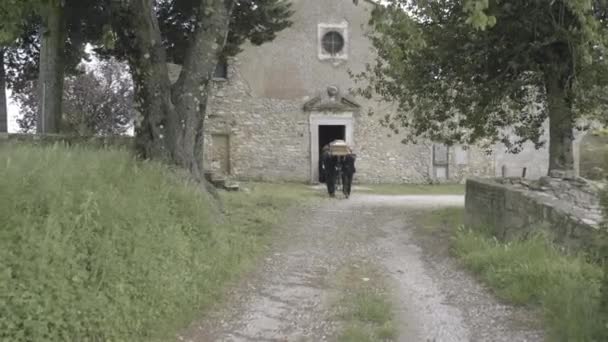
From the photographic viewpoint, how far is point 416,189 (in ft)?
71.5

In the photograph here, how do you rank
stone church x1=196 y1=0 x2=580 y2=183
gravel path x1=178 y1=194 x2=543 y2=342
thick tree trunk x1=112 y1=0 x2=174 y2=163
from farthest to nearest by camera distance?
stone church x1=196 y1=0 x2=580 y2=183, thick tree trunk x1=112 y1=0 x2=174 y2=163, gravel path x1=178 y1=194 x2=543 y2=342

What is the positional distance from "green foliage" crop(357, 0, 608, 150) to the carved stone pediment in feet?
30.4

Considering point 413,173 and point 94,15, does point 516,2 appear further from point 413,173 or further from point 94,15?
point 413,173

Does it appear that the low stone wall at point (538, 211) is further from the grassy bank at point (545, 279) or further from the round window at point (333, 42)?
the round window at point (333, 42)

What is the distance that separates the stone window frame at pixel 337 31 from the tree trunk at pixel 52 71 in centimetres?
1068

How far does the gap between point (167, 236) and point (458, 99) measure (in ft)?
26.8

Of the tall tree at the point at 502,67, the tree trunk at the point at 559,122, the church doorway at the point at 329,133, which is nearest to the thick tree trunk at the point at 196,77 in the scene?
the tall tree at the point at 502,67

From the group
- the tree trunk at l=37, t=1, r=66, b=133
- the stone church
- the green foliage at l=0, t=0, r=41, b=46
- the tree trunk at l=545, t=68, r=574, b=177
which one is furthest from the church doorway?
the green foliage at l=0, t=0, r=41, b=46

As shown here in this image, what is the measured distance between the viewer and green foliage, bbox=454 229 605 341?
4.55 metres

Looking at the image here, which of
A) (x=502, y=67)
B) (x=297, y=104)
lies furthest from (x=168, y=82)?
(x=297, y=104)

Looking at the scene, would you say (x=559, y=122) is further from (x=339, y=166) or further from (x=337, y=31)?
(x=337, y=31)

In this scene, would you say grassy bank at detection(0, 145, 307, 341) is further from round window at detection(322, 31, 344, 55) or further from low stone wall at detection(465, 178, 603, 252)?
round window at detection(322, 31, 344, 55)

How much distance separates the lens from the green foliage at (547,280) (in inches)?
179

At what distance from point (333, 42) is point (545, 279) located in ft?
59.5
